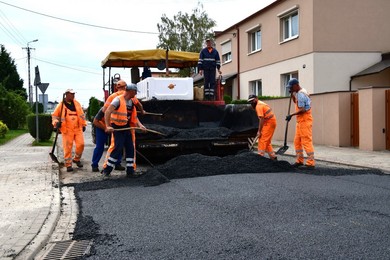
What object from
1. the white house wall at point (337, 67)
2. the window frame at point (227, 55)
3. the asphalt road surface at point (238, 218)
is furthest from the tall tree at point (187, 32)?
the asphalt road surface at point (238, 218)

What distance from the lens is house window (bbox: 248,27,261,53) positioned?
79.2 feet

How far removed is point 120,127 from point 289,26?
14.2 m

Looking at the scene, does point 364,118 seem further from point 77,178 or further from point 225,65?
point 225,65

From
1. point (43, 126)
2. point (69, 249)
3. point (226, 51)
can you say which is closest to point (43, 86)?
point (43, 126)

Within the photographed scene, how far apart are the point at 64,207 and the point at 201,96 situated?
5832mm

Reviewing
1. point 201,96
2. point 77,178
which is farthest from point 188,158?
point 201,96

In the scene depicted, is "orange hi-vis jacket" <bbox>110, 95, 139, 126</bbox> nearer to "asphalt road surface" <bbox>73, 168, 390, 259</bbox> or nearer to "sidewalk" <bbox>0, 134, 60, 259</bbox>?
"asphalt road surface" <bbox>73, 168, 390, 259</bbox>

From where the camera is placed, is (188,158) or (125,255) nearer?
(125,255)

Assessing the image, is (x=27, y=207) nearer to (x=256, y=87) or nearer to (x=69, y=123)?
(x=69, y=123)

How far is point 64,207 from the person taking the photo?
6.18 meters

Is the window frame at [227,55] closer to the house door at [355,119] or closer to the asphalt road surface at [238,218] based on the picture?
the house door at [355,119]

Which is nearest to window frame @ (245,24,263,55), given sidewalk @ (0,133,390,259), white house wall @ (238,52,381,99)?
white house wall @ (238,52,381,99)

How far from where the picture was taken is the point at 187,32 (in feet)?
128

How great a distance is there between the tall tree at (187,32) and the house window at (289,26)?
56.6 feet
